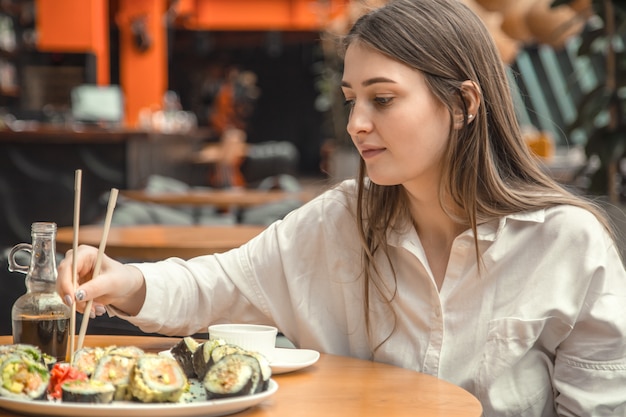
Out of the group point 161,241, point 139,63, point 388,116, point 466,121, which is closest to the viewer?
point 388,116

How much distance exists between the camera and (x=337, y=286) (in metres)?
1.84

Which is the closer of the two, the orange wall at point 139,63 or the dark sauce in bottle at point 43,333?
the dark sauce in bottle at point 43,333

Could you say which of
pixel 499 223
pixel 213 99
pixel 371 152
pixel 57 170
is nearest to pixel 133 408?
pixel 371 152

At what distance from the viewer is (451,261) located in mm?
1691

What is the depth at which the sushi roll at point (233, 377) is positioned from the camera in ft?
3.97

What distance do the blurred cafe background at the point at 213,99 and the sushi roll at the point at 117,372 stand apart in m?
0.84

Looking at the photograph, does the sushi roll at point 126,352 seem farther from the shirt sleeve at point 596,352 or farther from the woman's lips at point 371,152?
the shirt sleeve at point 596,352

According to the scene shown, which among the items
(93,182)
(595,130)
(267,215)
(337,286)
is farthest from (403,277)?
(93,182)

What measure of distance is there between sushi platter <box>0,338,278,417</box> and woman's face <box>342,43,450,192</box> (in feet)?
1.54

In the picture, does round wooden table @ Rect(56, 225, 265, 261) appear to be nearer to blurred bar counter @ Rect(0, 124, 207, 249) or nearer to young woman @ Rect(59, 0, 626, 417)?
young woman @ Rect(59, 0, 626, 417)

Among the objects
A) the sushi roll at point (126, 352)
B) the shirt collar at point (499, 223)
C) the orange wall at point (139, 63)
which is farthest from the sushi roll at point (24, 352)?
the orange wall at point (139, 63)

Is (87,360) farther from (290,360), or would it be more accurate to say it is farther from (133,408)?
(290,360)

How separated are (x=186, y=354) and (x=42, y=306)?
0.80 ft

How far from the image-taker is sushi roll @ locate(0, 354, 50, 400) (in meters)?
1.19
